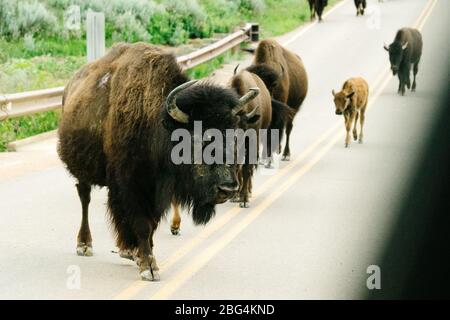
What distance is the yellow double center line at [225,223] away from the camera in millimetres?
7441

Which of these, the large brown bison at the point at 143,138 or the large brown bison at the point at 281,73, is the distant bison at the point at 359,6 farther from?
the large brown bison at the point at 143,138

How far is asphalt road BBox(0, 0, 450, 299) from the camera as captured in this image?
23.8 feet

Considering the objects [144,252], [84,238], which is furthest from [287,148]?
[144,252]

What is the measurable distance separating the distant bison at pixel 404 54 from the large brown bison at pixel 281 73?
28.6ft

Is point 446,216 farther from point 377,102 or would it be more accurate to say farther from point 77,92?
point 377,102

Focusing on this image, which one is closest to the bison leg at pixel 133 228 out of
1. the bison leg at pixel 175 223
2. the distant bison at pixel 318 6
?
the bison leg at pixel 175 223

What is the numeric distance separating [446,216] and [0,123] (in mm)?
13974

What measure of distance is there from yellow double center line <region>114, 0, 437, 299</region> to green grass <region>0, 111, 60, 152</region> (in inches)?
183

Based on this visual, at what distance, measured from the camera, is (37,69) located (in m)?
20.9

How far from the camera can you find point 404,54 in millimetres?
25078

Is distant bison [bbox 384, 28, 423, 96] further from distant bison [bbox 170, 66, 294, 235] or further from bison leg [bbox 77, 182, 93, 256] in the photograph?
bison leg [bbox 77, 182, 93, 256]
